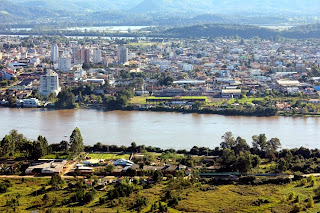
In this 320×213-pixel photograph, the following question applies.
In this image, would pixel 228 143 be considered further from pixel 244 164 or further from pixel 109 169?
pixel 109 169

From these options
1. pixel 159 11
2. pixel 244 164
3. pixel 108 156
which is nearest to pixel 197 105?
pixel 108 156

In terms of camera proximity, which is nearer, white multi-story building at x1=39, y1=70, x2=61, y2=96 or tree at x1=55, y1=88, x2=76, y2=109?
tree at x1=55, y1=88, x2=76, y2=109

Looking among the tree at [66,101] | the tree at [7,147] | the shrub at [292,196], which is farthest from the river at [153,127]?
the shrub at [292,196]

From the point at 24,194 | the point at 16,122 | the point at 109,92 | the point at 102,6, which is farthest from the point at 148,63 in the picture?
the point at 102,6

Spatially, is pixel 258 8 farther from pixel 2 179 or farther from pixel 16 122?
pixel 2 179

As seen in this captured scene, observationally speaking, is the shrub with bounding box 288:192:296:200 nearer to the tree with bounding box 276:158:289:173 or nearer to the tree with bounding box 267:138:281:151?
the tree with bounding box 276:158:289:173

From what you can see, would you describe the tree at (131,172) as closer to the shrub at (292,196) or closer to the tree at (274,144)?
the shrub at (292,196)

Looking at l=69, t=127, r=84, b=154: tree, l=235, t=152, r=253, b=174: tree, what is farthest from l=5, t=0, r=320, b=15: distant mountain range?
l=235, t=152, r=253, b=174: tree
